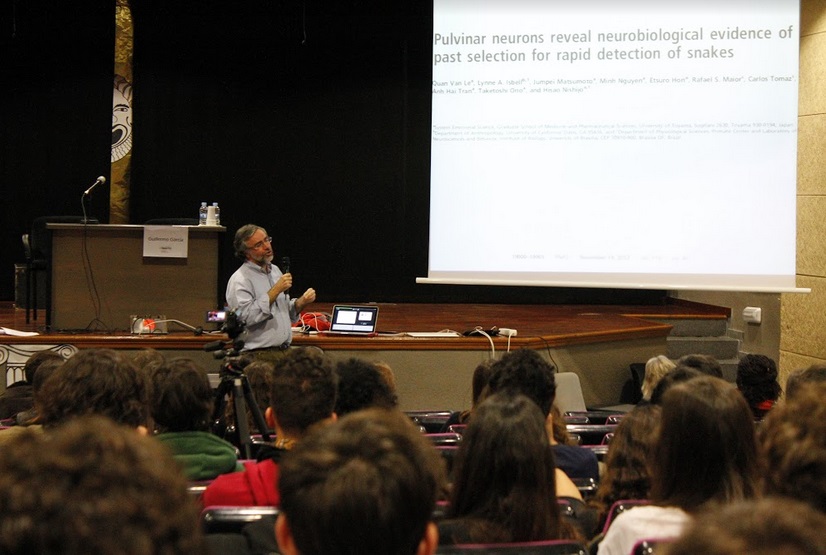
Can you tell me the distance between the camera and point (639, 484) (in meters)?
2.30


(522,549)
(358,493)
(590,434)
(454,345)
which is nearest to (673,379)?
(590,434)

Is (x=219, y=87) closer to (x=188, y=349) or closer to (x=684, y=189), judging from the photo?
(x=188, y=349)

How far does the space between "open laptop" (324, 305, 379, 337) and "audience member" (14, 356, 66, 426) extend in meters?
2.45

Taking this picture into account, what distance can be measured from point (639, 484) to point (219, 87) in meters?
7.93

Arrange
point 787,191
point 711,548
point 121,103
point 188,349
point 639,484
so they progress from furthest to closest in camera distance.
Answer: point 121,103
point 188,349
point 787,191
point 639,484
point 711,548

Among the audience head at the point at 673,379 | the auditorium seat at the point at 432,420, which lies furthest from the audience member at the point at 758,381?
the auditorium seat at the point at 432,420

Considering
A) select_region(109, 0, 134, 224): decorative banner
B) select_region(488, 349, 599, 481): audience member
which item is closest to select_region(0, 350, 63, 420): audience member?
select_region(488, 349, 599, 481): audience member

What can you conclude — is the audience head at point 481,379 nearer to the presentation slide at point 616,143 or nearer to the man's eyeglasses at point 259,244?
the man's eyeglasses at point 259,244

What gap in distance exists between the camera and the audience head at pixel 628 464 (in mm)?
2299

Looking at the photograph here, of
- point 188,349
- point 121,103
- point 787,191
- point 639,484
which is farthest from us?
point 121,103

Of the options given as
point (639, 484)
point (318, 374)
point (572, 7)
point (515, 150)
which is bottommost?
point (639, 484)

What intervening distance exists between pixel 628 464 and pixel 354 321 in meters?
3.98

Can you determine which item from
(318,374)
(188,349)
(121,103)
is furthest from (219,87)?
(318,374)

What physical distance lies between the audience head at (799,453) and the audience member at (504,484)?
24.0 inches
